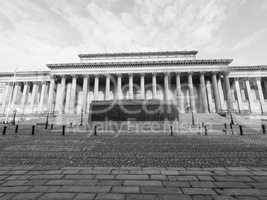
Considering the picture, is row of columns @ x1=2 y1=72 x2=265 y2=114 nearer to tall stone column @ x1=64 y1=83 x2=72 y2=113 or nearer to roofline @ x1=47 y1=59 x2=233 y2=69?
tall stone column @ x1=64 y1=83 x2=72 y2=113

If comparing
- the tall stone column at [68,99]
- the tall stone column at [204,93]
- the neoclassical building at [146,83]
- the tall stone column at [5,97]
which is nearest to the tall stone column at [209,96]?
the neoclassical building at [146,83]

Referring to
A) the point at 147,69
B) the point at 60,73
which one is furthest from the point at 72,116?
the point at 147,69

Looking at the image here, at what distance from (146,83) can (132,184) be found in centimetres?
4660

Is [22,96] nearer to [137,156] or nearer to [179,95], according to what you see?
[179,95]

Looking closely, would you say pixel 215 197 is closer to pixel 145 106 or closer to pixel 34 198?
pixel 34 198

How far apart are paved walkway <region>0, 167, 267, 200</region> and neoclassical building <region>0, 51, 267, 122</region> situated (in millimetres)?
35944

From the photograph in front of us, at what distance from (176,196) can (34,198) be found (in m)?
2.55

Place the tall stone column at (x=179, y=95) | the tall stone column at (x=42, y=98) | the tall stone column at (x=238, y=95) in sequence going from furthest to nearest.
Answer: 1. the tall stone column at (x=42, y=98)
2. the tall stone column at (x=238, y=95)
3. the tall stone column at (x=179, y=95)

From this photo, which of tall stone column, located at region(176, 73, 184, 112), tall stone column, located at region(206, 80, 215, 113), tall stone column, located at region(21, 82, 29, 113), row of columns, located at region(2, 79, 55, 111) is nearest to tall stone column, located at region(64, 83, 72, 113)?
row of columns, located at region(2, 79, 55, 111)

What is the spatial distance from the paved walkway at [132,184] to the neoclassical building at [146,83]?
35.9 metres

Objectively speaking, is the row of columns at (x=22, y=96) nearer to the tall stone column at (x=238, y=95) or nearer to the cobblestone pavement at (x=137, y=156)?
the cobblestone pavement at (x=137, y=156)

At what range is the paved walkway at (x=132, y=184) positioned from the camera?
282 cm

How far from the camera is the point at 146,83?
49219mm

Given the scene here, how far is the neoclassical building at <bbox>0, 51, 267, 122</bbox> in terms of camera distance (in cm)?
4078
